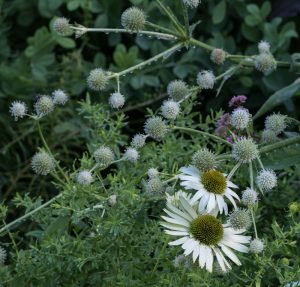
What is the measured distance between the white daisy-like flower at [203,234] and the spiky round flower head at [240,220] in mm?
20

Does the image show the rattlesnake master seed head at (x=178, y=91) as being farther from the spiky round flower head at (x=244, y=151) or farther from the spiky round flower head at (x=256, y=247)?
the spiky round flower head at (x=256, y=247)

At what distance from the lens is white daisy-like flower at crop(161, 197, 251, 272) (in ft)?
4.95

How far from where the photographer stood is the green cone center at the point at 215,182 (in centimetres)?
159

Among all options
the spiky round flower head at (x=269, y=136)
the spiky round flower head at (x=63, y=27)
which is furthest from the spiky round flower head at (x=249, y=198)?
the spiky round flower head at (x=63, y=27)

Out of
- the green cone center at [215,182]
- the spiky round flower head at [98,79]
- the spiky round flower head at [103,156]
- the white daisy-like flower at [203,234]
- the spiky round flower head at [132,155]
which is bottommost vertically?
the white daisy-like flower at [203,234]

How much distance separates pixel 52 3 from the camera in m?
2.87

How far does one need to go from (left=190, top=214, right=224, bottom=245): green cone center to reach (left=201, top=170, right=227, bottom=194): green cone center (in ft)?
0.22

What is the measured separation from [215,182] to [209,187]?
0.06ft

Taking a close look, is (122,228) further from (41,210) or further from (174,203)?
(41,210)

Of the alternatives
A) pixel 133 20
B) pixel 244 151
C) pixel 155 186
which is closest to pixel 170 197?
pixel 155 186

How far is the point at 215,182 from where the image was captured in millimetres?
1592

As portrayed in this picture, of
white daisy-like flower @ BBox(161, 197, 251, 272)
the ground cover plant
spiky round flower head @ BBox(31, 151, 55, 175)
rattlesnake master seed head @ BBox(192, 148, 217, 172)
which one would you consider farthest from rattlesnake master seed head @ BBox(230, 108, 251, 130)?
spiky round flower head @ BBox(31, 151, 55, 175)

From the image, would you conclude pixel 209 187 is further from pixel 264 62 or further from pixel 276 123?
pixel 264 62

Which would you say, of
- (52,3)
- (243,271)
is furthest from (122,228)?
(52,3)
